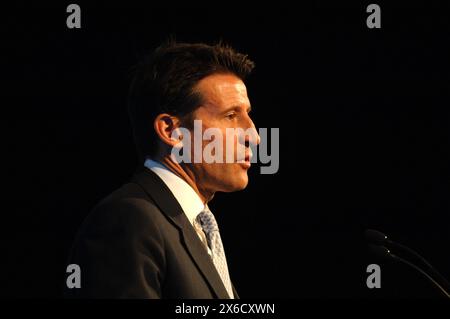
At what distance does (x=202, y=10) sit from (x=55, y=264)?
4.74 ft

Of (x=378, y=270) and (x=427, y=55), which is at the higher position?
(x=427, y=55)

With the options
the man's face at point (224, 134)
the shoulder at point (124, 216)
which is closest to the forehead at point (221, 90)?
the man's face at point (224, 134)

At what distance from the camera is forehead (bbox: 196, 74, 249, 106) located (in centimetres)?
228

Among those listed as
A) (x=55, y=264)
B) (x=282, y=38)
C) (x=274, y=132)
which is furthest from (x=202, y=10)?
(x=55, y=264)

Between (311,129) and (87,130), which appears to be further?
(311,129)

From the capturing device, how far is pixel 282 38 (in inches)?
141

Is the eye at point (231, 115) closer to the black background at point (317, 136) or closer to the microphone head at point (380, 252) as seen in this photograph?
the microphone head at point (380, 252)

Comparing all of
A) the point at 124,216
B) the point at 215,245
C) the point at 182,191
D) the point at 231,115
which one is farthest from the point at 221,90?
the point at 124,216

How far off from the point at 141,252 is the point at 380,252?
793 mm

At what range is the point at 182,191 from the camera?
2.16 metres

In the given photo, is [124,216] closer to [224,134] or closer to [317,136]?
[224,134]

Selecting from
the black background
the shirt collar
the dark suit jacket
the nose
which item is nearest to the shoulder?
the dark suit jacket

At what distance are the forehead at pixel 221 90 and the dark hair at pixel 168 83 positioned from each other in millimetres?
20

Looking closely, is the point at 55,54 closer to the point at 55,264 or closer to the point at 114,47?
the point at 114,47
